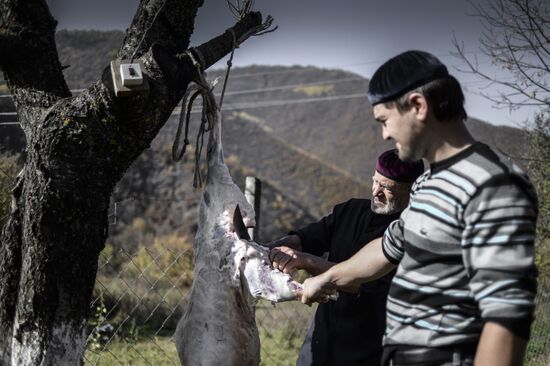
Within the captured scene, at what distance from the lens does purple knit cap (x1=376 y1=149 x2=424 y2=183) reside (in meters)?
2.88

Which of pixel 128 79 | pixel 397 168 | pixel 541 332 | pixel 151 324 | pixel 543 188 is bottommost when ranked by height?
pixel 541 332

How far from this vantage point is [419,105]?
184 centimetres

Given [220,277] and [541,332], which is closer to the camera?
[220,277]

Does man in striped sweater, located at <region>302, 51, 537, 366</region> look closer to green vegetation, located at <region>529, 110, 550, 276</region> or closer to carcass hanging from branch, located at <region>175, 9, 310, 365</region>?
carcass hanging from branch, located at <region>175, 9, 310, 365</region>

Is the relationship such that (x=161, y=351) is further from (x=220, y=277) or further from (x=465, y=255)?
(x=465, y=255)

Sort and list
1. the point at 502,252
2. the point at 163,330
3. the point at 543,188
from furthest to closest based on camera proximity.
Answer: the point at 543,188 < the point at 163,330 < the point at 502,252

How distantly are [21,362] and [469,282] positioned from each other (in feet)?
5.42

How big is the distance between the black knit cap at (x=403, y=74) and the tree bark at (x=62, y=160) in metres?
0.93

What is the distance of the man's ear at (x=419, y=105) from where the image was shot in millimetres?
1831

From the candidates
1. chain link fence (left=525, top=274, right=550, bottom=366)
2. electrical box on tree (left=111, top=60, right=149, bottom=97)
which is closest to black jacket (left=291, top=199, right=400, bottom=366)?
electrical box on tree (left=111, top=60, right=149, bottom=97)

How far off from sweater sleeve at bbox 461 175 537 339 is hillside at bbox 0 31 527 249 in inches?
333

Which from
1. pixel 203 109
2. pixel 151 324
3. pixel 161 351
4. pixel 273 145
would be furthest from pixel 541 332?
pixel 273 145

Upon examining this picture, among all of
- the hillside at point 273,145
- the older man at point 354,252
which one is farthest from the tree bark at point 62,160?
the hillside at point 273,145

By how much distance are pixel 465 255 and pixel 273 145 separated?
3110 centimetres
